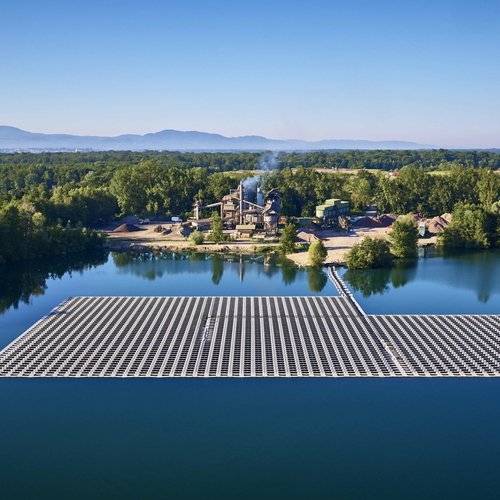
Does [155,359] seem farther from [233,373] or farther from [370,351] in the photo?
[370,351]

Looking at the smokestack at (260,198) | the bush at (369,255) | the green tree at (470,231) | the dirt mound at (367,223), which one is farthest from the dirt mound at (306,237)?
the green tree at (470,231)

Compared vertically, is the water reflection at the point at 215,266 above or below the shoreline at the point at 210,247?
below

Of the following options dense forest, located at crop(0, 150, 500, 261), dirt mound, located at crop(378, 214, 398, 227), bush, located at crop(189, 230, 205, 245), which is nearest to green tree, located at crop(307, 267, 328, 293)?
bush, located at crop(189, 230, 205, 245)

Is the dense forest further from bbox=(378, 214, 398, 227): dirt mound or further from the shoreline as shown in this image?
bbox=(378, 214, 398, 227): dirt mound

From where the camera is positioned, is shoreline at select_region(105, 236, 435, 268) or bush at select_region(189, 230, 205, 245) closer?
shoreline at select_region(105, 236, 435, 268)

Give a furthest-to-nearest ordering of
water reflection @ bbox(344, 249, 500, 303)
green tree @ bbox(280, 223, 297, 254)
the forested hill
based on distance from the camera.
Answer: the forested hill → green tree @ bbox(280, 223, 297, 254) → water reflection @ bbox(344, 249, 500, 303)

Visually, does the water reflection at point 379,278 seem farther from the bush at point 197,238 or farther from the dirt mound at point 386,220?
the dirt mound at point 386,220

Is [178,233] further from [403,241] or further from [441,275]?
[441,275]
